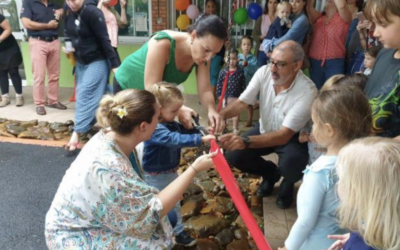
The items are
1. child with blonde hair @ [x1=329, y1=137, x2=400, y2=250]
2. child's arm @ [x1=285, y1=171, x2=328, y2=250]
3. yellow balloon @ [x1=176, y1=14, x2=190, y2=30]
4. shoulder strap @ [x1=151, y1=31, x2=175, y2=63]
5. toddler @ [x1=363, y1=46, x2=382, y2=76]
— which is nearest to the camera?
child with blonde hair @ [x1=329, y1=137, x2=400, y2=250]

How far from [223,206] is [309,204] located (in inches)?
56.1

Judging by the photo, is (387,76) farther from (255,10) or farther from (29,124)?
(29,124)

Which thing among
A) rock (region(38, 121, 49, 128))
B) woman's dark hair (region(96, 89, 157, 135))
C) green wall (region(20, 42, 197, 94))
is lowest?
rock (region(38, 121, 49, 128))

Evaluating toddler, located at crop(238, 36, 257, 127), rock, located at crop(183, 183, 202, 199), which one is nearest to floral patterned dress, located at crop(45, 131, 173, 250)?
rock, located at crop(183, 183, 202, 199)

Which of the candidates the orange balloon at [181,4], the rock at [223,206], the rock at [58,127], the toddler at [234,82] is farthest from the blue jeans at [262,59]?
the rock at [58,127]

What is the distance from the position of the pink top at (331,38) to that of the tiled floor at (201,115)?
1.37 m

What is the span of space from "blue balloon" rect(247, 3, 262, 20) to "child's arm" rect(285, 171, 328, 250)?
4349 millimetres

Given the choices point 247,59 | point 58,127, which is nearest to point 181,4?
point 247,59

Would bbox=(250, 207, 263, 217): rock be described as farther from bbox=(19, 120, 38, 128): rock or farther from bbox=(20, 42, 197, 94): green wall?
bbox=(20, 42, 197, 94): green wall

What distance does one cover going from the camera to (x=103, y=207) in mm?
1409

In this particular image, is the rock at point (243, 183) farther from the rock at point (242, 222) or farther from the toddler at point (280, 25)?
the toddler at point (280, 25)

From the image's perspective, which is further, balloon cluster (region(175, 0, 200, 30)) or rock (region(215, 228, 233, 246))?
balloon cluster (region(175, 0, 200, 30))

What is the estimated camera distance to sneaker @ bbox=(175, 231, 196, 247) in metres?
2.25

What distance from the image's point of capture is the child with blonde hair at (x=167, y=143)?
1911 millimetres
